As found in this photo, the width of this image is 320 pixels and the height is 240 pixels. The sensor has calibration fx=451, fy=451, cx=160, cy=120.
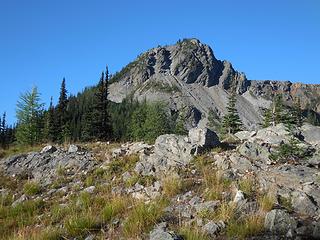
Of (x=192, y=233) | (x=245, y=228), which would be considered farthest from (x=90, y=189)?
(x=245, y=228)

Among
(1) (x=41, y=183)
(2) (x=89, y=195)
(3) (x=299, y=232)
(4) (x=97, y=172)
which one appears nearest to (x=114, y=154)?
(4) (x=97, y=172)

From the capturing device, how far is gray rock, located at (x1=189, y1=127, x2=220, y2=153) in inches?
556

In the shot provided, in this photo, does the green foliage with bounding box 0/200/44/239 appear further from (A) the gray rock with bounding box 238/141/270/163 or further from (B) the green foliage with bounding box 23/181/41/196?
(A) the gray rock with bounding box 238/141/270/163

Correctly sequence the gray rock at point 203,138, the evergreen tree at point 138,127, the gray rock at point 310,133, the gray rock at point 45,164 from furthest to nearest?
1. the evergreen tree at point 138,127
2. the gray rock at point 310,133
3. the gray rock at point 45,164
4. the gray rock at point 203,138

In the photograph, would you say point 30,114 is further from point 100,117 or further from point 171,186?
point 171,186

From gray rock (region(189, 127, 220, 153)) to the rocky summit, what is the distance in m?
0.03

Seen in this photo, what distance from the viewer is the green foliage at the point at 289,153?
41.7 feet

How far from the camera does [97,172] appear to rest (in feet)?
45.2

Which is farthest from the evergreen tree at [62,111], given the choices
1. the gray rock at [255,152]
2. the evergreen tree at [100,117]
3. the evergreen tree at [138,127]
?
the gray rock at [255,152]

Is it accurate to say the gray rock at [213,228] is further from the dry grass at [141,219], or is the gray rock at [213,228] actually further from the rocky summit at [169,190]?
the dry grass at [141,219]

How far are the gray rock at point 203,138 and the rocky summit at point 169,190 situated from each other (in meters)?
0.03

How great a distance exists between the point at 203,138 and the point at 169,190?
372 cm

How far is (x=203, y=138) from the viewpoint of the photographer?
46.8 feet

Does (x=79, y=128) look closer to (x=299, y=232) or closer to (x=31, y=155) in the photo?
(x=31, y=155)
